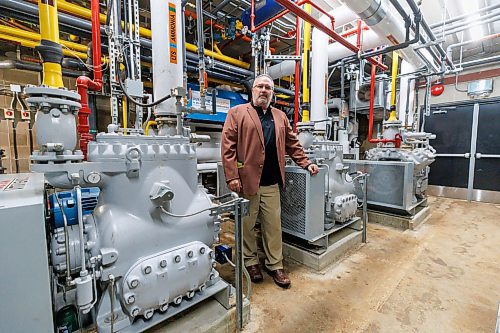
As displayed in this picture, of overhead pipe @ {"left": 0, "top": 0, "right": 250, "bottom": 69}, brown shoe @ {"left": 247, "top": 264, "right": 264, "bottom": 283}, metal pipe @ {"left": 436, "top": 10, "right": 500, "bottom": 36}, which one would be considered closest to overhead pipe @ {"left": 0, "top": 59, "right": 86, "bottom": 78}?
overhead pipe @ {"left": 0, "top": 0, "right": 250, "bottom": 69}

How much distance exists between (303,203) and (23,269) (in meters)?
1.57

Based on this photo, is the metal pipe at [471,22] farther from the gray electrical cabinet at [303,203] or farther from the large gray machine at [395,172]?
the gray electrical cabinet at [303,203]

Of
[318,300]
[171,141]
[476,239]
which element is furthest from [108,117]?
[476,239]

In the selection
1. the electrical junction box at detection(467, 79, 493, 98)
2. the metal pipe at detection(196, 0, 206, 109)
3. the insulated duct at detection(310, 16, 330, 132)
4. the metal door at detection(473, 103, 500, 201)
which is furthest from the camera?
the electrical junction box at detection(467, 79, 493, 98)

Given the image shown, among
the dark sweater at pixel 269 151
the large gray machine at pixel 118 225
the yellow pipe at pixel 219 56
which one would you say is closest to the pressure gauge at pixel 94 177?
the large gray machine at pixel 118 225

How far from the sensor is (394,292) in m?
1.54

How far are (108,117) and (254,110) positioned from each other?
2342 millimetres

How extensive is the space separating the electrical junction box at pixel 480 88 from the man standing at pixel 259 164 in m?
4.86

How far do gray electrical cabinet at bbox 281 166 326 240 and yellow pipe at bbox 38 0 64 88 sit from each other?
1499 mm

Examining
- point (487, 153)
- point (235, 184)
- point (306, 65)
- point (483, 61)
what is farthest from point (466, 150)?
point (235, 184)

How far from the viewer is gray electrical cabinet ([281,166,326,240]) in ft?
5.79

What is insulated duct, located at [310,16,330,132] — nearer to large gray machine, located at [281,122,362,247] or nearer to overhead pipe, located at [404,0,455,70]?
large gray machine, located at [281,122,362,247]

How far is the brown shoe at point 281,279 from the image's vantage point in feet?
5.12

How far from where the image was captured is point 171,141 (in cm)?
108
